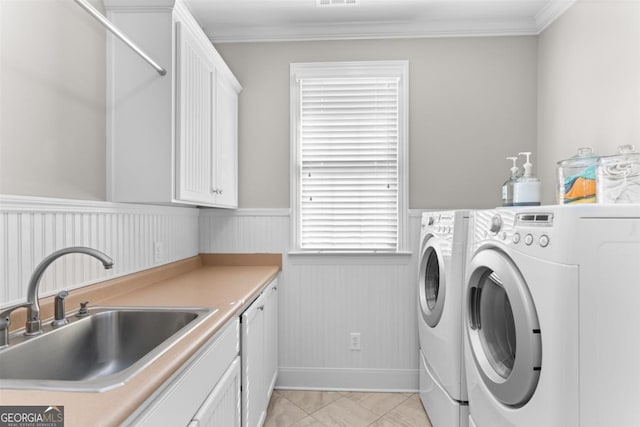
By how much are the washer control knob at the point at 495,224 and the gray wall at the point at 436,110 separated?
1.24 m

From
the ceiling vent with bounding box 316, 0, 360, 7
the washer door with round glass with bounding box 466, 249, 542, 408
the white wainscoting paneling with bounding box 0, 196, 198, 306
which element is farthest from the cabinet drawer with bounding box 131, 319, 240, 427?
the ceiling vent with bounding box 316, 0, 360, 7

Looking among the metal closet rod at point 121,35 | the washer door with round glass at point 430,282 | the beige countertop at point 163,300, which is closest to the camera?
the beige countertop at point 163,300

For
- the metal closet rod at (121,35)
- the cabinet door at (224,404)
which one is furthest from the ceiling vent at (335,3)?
the cabinet door at (224,404)

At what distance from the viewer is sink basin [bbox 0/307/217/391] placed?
3.36ft

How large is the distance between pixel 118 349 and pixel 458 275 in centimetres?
153

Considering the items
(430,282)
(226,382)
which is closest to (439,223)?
(430,282)

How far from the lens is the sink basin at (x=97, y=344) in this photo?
1.02 meters

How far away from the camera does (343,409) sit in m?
2.36

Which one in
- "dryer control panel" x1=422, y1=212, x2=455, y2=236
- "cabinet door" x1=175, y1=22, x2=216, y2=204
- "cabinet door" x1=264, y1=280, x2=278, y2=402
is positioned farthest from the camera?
"cabinet door" x1=264, y1=280, x2=278, y2=402

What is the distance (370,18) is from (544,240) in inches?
81.6

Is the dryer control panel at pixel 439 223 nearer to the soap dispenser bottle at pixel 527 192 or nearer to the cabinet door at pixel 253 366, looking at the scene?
the soap dispenser bottle at pixel 527 192

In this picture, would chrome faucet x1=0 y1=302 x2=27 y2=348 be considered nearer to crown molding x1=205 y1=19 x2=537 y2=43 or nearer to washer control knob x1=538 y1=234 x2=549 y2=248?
washer control knob x1=538 y1=234 x2=549 y2=248

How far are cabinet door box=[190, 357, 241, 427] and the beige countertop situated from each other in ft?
0.72

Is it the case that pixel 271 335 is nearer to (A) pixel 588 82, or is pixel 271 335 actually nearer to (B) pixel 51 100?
(B) pixel 51 100
